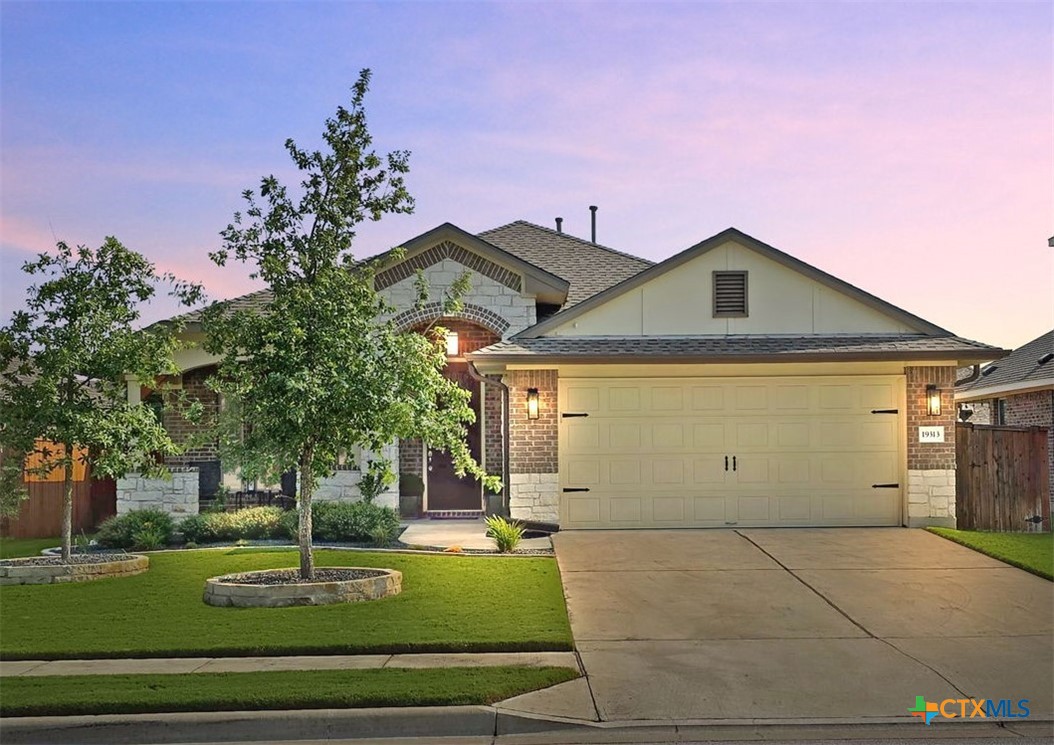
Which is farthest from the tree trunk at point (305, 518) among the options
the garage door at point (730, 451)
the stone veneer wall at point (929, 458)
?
the stone veneer wall at point (929, 458)

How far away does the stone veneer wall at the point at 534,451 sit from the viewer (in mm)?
14703

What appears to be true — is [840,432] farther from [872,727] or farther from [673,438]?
[872,727]

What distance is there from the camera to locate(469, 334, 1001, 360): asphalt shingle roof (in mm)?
14328

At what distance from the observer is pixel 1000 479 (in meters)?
15.6

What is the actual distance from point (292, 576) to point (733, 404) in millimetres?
7567

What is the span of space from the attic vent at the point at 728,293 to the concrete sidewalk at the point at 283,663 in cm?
858

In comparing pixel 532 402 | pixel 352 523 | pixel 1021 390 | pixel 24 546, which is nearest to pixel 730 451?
pixel 532 402

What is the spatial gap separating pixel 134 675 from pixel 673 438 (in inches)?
372

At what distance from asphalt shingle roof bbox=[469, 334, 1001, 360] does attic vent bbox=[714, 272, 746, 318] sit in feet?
1.59

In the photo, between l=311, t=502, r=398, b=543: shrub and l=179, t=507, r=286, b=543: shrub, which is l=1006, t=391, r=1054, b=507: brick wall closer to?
l=311, t=502, r=398, b=543: shrub

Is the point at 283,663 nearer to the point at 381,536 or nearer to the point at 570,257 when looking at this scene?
the point at 381,536

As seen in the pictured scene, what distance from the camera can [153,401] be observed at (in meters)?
15.4

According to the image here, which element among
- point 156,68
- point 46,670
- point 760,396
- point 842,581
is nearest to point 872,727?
point 842,581

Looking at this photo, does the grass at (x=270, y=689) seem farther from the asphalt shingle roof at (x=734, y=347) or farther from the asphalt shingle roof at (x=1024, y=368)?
the asphalt shingle roof at (x=1024, y=368)
